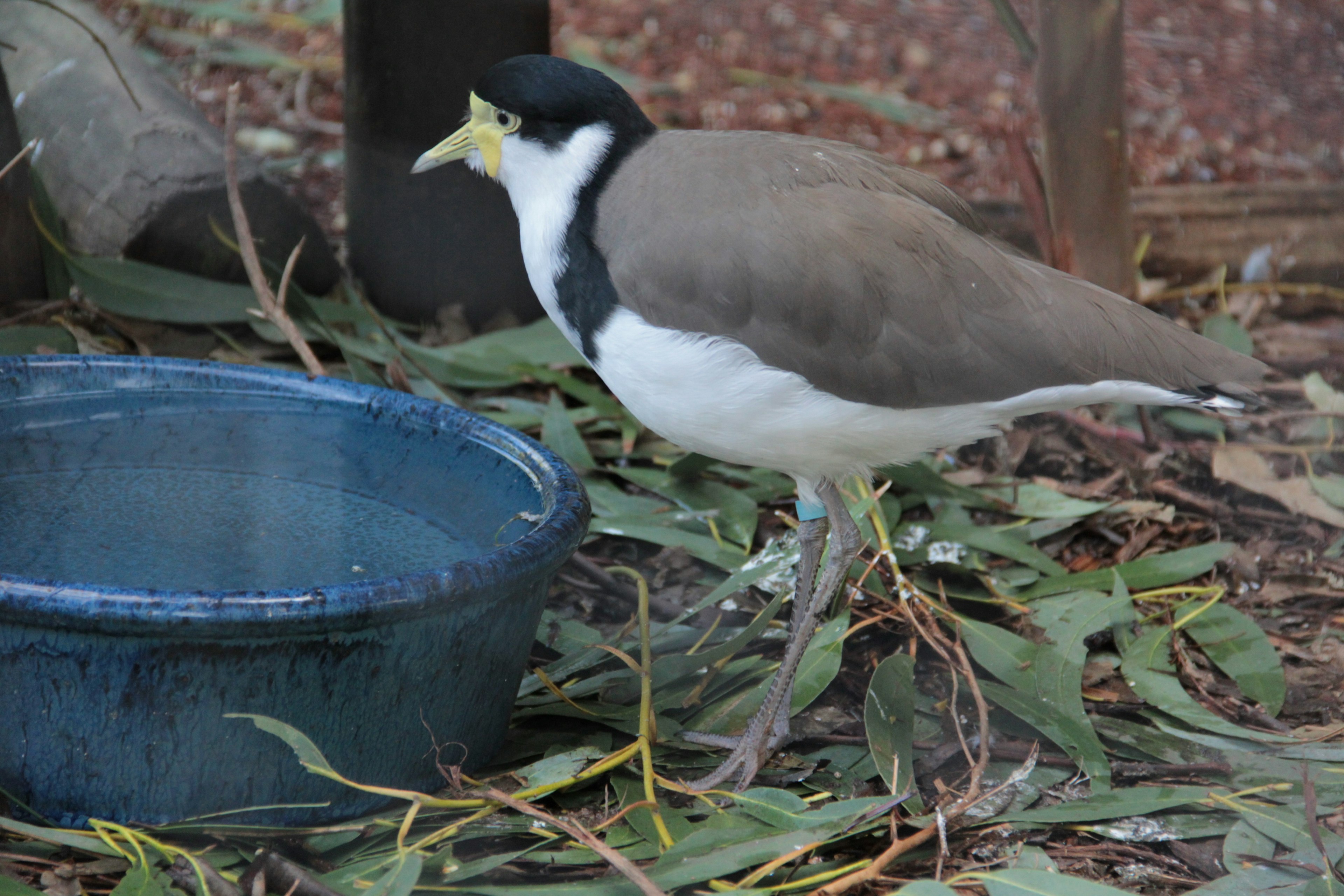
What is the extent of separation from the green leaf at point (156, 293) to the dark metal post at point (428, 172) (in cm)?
41

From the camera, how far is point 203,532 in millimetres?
2027

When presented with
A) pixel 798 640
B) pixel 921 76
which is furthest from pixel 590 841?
pixel 921 76

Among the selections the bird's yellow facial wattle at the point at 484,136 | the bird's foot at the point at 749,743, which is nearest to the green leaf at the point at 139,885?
the bird's foot at the point at 749,743

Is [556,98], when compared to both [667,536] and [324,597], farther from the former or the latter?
[667,536]

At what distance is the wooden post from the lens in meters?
3.01

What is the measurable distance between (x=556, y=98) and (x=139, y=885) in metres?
1.20

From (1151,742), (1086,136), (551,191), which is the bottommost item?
(1151,742)

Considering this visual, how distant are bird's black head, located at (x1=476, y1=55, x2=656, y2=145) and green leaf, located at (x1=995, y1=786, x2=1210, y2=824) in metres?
1.16

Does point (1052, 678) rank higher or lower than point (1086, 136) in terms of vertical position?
lower

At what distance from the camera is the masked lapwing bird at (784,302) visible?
1847mm

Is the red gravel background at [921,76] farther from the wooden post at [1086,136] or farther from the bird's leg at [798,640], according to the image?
the bird's leg at [798,640]

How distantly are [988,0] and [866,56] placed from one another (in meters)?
1.58

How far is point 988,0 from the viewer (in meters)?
3.20

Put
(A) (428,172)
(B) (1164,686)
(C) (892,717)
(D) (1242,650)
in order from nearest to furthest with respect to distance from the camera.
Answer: (C) (892,717), (B) (1164,686), (D) (1242,650), (A) (428,172)
